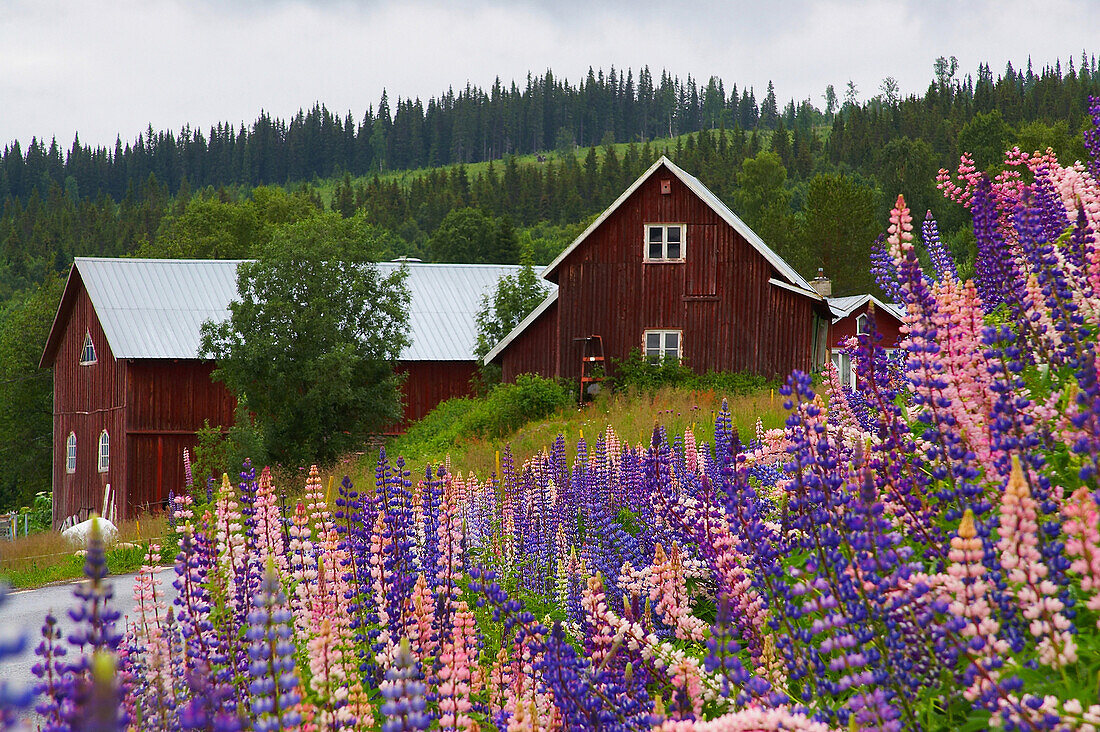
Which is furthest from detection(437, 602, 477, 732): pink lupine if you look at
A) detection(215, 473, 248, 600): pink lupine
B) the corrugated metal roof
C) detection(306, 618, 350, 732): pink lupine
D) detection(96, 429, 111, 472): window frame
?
detection(96, 429, 111, 472): window frame

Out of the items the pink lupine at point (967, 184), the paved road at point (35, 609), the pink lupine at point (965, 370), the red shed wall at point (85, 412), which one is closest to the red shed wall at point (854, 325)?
the red shed wall at point (85, 412)

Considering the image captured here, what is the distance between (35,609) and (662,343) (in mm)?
20542

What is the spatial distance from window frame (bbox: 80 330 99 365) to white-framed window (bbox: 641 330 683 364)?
19627 millimetres

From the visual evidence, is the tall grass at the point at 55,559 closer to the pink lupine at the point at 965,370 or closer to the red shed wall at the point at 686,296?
the red shed wall at the point at 686,296

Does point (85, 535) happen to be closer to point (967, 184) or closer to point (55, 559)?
point (55, 559)

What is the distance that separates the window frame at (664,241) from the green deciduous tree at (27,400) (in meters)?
35.7

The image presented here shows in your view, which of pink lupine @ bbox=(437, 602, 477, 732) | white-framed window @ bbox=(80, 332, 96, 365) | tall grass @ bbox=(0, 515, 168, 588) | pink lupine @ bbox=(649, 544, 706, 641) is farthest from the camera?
white-framed window @ bbox=(80, 332, 96, 365)

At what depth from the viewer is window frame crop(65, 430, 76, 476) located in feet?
133

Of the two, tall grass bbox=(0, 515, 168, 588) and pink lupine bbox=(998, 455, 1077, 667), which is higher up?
pink lupine bbox=(998, 455, 1077, 667)

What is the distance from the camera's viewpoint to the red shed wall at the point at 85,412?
35.6 m

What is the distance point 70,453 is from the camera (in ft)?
134

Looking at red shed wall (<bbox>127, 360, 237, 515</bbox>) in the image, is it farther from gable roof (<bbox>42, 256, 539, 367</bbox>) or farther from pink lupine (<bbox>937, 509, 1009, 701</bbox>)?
pink lupine (<bbox>937, 509, 1009, 701</bbox>)

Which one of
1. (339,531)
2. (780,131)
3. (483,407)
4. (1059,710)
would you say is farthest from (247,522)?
(780,131)

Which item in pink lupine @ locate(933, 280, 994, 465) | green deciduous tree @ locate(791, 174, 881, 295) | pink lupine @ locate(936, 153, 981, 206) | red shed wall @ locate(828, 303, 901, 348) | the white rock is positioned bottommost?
the white rock
